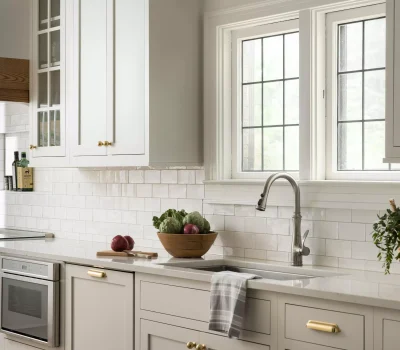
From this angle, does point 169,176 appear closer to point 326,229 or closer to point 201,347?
point 326,229

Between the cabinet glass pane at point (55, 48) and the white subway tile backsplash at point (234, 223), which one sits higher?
the cabinet glass pane at point (55, 48)

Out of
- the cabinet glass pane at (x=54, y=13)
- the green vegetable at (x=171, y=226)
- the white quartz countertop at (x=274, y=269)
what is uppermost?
the cabinet glass pane at (x=54, y=13)

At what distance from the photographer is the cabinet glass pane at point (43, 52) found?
4.97m

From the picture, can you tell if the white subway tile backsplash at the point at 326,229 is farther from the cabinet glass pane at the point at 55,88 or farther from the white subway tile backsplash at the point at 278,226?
the cabinet glass pane at the point at 55,88

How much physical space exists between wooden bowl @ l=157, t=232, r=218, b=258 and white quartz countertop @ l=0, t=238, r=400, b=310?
74 mm

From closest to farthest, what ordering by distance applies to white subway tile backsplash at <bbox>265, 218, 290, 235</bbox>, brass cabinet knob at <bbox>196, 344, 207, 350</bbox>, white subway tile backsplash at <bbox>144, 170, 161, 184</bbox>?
1. brass cabinet knob at <bbox>196, 344, 207, 350</bbox>
2. white subway tile backsplash at <bbox>265, 218, 290, 235</bbox>
3. white subway tile backsplash at <bbox>144, 170, 161, 184</bbox>

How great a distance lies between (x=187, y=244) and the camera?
3.98 m

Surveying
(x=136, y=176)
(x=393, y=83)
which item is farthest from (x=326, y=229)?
(x=136, y=176)

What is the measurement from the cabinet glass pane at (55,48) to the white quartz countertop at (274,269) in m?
1.15

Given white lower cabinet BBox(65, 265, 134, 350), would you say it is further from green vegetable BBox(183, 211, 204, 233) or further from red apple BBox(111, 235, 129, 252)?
green vegetable BBox(183, 211, 204, 233)

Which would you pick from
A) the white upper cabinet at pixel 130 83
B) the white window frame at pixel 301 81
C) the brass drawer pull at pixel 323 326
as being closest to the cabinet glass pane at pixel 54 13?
the white upper cabinet at pixel 130 83

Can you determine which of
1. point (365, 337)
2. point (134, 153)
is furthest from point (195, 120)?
point (365, 337)

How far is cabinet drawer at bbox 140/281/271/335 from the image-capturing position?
3.13m

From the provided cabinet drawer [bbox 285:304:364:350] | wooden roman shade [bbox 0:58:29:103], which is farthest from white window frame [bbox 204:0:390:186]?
wooden roman shade [bbox 0:58:29:103]
